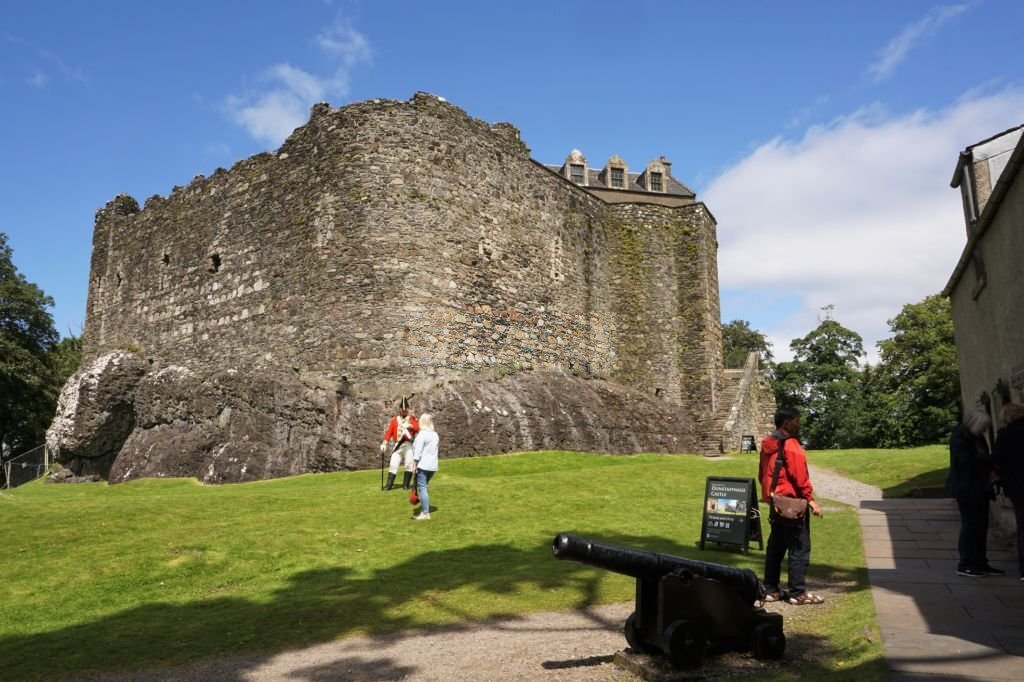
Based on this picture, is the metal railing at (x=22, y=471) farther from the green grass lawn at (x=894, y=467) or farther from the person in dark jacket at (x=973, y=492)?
the person in dark jacket at (x=973, y=492)

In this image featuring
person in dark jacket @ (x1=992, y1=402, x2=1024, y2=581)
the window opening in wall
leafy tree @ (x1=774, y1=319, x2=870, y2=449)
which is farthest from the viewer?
leafy tree @ (x1=774, y1=319, x2=870, y2=449)

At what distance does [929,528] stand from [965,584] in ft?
Result: 15.6

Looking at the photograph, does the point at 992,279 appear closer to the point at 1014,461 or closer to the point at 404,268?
the point at 1014,461

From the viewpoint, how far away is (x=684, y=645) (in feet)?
17.4

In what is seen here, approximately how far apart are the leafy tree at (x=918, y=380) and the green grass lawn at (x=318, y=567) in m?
35.9

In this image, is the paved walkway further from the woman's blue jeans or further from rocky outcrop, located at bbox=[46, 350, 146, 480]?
rocky outcrop, located at bbox=[46, 350, 146, 480]

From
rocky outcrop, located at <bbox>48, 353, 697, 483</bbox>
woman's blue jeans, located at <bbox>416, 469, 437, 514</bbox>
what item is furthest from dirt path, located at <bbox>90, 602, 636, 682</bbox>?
rocky outcrop, located at <bbox>48, 353, 697, 483</bbox>

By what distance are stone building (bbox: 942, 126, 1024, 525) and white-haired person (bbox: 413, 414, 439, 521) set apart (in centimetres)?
872

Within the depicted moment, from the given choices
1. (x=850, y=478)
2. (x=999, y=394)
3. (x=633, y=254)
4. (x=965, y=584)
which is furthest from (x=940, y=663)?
(x=633, y=254)

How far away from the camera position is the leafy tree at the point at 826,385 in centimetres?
5922

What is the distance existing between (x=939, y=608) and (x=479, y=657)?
4.21 metres

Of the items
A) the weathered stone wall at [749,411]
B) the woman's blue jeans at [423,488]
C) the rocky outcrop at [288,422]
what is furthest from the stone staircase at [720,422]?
the woman's blue jeans at [423,488]

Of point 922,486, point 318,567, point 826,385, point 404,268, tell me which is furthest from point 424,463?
point 826,385

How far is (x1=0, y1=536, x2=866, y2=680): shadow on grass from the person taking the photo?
21.2 feet
